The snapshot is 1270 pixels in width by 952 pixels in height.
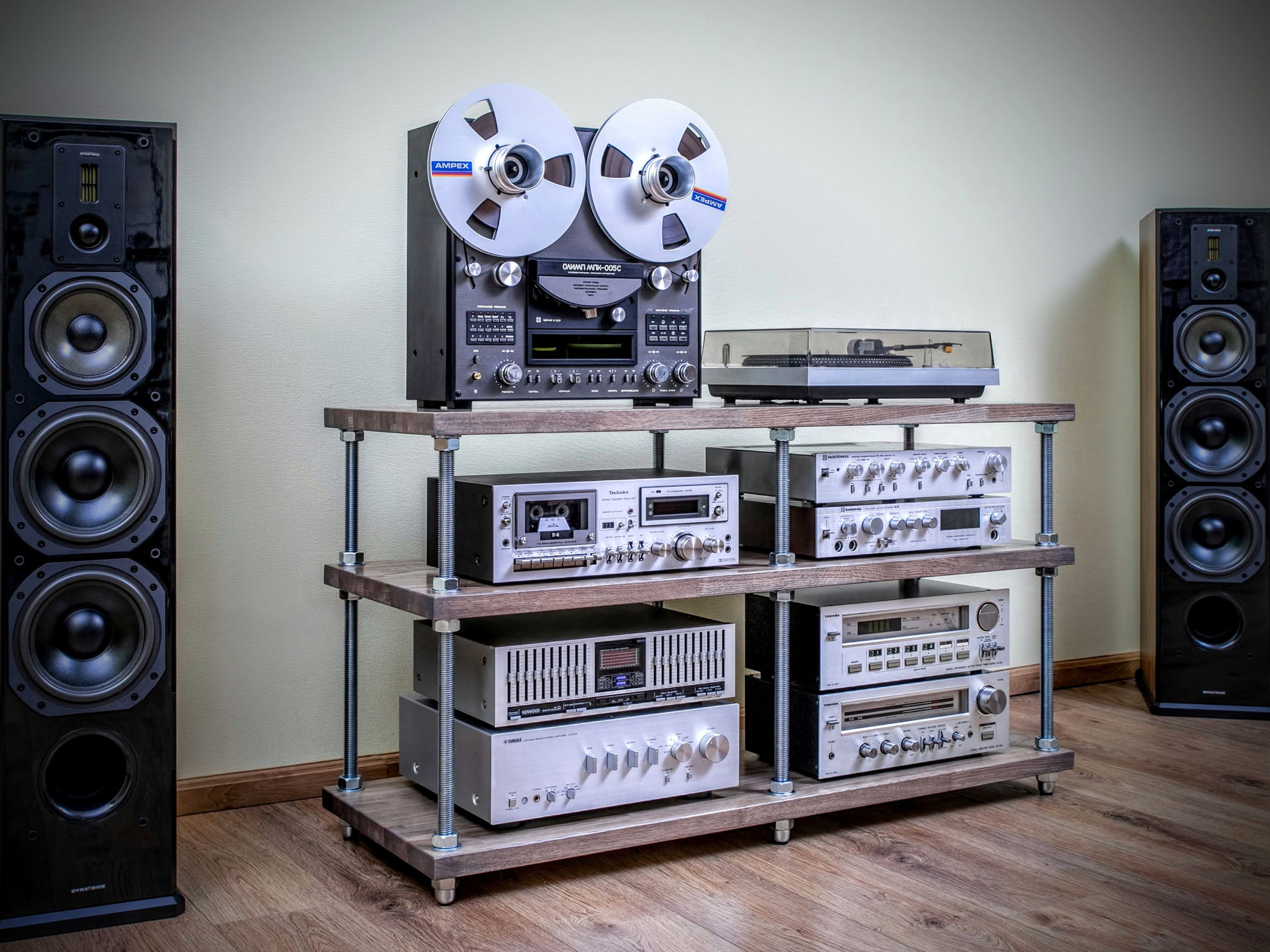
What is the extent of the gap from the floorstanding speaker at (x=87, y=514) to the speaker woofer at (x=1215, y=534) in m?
2.57

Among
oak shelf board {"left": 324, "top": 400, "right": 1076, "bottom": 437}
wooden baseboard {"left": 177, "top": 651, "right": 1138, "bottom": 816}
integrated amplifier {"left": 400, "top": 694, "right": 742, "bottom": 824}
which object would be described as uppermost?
oak shelf board {"left": 324, "top": 400, "right": 1076, "bottom": 437}

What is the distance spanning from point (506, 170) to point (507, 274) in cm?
18

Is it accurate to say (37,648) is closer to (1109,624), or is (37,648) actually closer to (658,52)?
(658,52)

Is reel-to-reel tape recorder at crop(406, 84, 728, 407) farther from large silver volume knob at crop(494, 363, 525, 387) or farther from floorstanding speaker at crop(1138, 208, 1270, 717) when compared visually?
floorstanding speaker at crop(1138, 208, 1270, 717)

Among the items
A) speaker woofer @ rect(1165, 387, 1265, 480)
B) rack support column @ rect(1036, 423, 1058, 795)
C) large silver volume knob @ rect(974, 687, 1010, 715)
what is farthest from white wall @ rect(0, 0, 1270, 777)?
large silver volume knob @ rect(974, 687, 1010, 715)

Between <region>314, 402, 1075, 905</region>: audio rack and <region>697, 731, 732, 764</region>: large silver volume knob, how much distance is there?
9 cm

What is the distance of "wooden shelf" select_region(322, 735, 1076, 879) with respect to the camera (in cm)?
228

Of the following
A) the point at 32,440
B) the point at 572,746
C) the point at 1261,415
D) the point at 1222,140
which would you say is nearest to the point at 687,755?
the point at 572,746

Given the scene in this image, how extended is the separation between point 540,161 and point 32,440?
0.95m

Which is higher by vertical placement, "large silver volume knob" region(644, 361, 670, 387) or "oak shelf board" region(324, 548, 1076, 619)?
"large silver volume knob" region(644, 361, 670, 387)

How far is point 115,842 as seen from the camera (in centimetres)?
215

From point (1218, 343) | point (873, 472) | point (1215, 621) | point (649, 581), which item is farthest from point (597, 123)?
point (1215, 621)

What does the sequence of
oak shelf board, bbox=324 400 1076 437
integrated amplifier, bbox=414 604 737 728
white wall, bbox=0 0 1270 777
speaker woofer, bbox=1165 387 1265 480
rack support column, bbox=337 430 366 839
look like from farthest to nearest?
speaker woofer, bbox=1165 387 1265 480 → white wall, bbox=0 0 1270 777 → rack support column, bbox=337 430 366 839 → integrated amplifier, bbox=414 604 737 728 → oak shelf board, bbox=324 400 1076 437

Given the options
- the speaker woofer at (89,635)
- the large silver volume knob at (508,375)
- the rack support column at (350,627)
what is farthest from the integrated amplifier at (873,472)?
the speaker woofer at (89,635)
